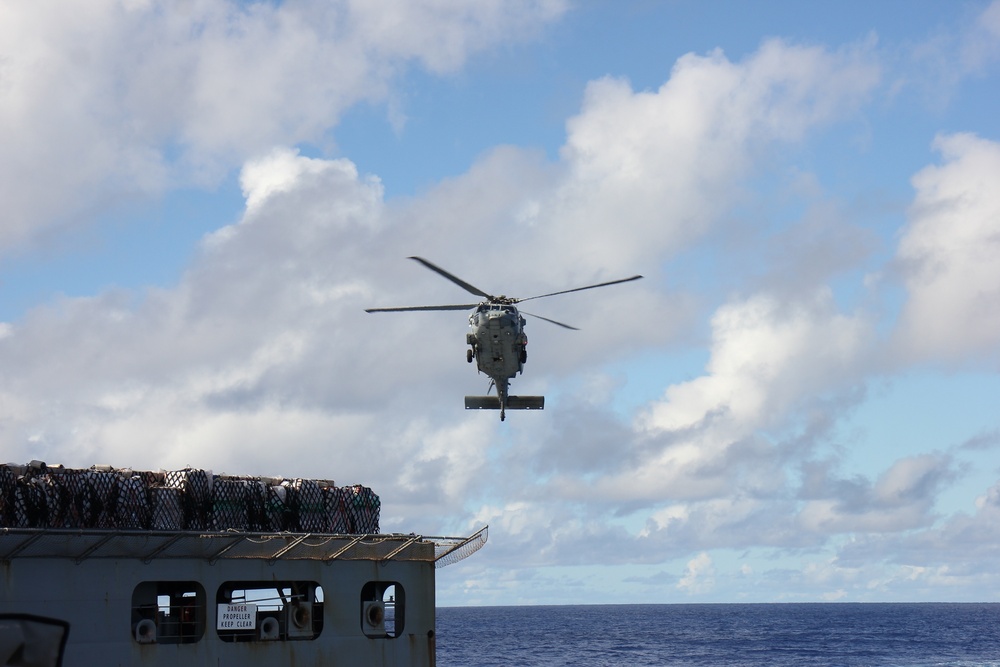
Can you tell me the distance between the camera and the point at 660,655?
121438 millimetres

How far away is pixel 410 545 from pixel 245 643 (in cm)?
663

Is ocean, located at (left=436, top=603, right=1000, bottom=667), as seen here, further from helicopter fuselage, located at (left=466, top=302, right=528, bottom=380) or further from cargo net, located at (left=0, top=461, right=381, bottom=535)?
cargo net, located at (left=0, top=461, right=381, bottom=535)

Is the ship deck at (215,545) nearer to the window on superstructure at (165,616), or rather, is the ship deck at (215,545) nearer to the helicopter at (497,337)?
the window on superstructure at (165,616)

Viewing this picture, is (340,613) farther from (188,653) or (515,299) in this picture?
(515,299)

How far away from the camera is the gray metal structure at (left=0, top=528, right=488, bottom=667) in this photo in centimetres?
3122

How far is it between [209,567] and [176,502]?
8.97 ft

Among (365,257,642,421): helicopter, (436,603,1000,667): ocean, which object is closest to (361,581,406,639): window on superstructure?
(365,257,642,421): helicopter

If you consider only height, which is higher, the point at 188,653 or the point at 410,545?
the point at 410,545

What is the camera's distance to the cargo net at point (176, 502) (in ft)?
109

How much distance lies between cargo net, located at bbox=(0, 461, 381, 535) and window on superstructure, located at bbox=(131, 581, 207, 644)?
196 centimetres

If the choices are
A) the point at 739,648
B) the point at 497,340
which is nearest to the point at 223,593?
the point at 497,340

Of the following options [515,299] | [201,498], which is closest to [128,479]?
[201,498]

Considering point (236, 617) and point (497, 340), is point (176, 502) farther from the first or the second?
point (497, 340)

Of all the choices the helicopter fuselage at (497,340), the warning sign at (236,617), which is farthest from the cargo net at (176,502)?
the helicopter fuselage at (497,340)
